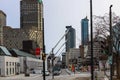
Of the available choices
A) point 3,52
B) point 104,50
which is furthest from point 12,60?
point 104,50

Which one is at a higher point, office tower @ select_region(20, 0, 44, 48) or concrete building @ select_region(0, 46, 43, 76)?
office tower @ select_region(20, 0, 44, 48)

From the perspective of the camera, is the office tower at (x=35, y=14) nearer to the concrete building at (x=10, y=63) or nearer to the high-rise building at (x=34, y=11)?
the high-rise building at (x=34, y=11)

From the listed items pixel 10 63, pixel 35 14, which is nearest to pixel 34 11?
pixel 35 14

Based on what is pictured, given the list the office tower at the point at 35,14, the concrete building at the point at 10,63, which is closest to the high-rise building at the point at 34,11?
the office tower at the point at 35,14

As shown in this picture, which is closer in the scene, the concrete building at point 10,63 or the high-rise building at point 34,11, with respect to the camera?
the high-rise building at point 34,11

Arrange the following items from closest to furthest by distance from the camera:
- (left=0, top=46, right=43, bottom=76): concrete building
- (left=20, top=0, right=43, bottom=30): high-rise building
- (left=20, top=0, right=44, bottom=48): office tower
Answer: (left=20, top=0, right=44, bottom=48): office tower → (left=20, top=0, right=43, bottom=30): high-rise building → (left=0, top=46, right=43, bottom=76): concrete building

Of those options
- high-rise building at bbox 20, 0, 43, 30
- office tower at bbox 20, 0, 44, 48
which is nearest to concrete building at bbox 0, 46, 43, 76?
office tower at bbox 20, 0, 44, 48

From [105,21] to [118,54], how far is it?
216 inches

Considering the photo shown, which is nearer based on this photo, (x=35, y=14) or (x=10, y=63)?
(x=35, y=14)

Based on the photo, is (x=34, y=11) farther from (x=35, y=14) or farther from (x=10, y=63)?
(x=10, y=63)

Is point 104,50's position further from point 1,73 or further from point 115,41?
point 1,73

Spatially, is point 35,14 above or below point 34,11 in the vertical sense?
below

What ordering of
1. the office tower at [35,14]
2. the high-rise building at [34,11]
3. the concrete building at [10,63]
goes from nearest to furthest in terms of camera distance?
1. the office tower at [35,14]
2. the high-rise building at [34,11]
3. the concrete building at [10,63]

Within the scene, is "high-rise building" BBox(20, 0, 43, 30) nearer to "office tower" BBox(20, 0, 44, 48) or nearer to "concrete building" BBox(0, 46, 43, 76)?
"office tower" BBox(20, 0, 44, 48)
